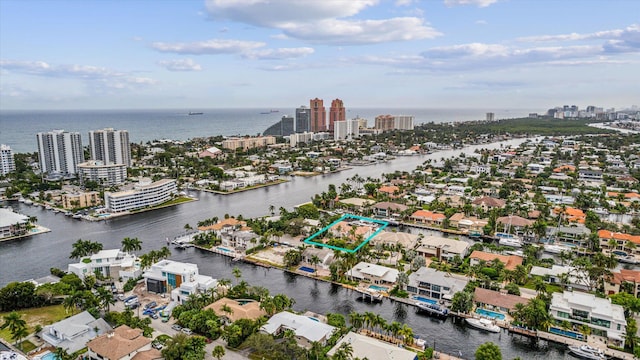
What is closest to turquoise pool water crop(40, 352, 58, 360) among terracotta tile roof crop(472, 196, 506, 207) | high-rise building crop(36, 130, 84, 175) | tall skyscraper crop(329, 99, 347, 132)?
terracotta tile roof crop(472, 196, 506, 207)

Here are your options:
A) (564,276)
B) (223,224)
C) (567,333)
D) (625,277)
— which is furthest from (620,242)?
(223,224)

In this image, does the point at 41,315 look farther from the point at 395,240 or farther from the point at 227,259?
the point at 395,240

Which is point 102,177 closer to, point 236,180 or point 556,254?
point 236,180

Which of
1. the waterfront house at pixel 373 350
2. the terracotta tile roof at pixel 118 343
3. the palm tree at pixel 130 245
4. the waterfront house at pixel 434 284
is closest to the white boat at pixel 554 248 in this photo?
the waterfront house at pixel 434 284

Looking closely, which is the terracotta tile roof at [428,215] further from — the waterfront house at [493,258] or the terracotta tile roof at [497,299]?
the terracotta tile roof at [497,299]

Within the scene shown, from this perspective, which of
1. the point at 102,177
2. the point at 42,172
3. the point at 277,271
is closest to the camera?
the point at 277,271

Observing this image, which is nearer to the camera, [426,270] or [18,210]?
[426,270]

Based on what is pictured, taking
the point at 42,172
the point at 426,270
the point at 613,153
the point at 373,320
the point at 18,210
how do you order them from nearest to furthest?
the point at 373,320
the point at 426,270
the point at 18,210
the point at 42,172
the point at 613,153

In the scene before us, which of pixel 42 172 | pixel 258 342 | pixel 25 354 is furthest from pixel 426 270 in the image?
pixel 42 172
